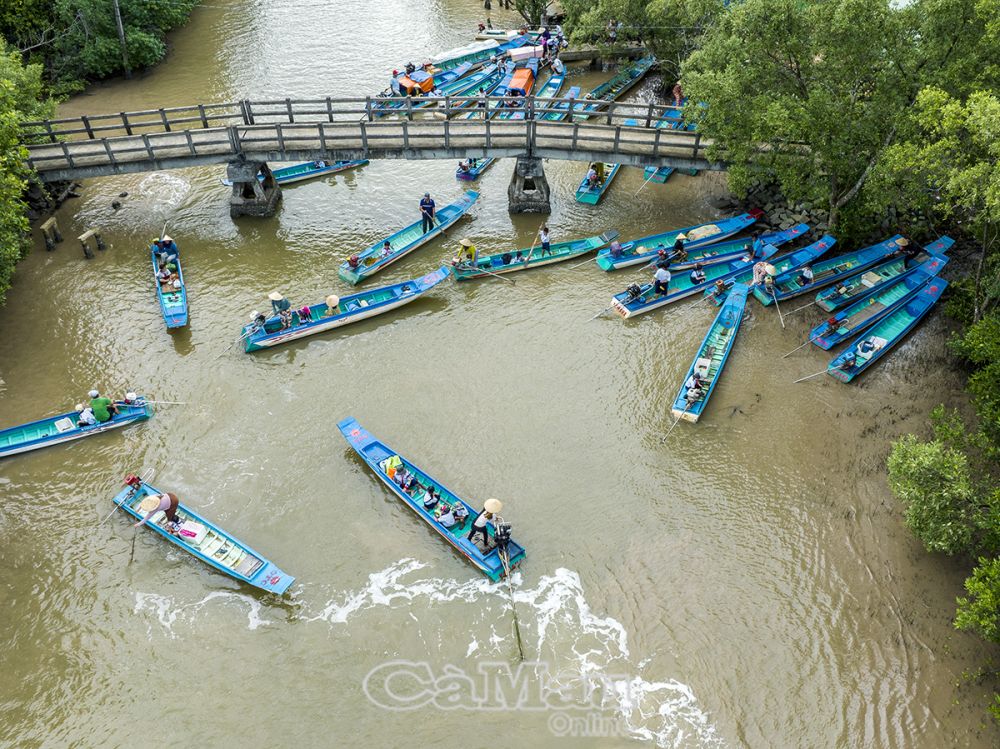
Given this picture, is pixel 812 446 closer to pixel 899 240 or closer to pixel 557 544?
pixel 557 544

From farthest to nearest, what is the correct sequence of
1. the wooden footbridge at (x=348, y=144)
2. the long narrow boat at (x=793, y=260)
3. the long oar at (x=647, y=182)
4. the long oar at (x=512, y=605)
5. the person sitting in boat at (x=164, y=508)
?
the long oar at (x=647, y=182) < the wooden footbridge at (x=348, y=144) < the long narrow boat at (x=793, y=260) < the person sitting in boat at (x=164, y=508) < the long oar at (x=512, y=605)

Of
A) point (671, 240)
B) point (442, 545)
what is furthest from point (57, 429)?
point (671, 240)

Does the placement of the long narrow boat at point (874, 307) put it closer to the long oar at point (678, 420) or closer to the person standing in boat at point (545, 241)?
the long oar at point (678, 420)

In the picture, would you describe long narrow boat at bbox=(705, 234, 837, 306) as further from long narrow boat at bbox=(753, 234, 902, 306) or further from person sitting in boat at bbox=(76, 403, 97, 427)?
person sitting in boat at bbox=(76, 403, 97, 427)

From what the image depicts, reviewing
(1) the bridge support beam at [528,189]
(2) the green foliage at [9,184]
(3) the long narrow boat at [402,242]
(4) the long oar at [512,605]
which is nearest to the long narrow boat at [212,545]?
(4) the long oar at [512,605]

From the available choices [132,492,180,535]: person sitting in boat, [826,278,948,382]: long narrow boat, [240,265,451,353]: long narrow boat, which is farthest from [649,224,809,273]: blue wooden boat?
[132,492,180,535]: person sitting in boat

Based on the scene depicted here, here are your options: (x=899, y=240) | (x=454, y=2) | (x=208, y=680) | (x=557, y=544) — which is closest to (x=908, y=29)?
(x=899, y=240)

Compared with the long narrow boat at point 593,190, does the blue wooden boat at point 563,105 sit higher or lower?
higher
